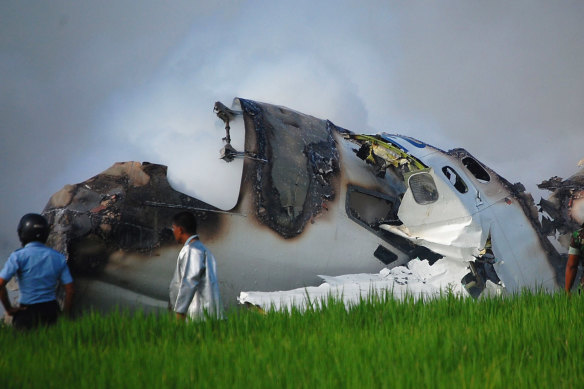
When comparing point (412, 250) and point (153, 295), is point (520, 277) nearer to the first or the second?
point (412, 250)

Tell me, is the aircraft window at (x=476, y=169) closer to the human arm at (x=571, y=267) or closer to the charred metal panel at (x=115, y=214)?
the human arm at (x=571, y=267)

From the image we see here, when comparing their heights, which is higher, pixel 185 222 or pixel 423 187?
pixel 423 187

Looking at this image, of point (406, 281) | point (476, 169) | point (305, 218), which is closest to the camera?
point (305, 218)

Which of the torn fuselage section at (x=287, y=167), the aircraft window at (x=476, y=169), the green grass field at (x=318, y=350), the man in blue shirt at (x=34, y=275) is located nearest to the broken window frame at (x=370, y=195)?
the torn fuselage section at (x=287, y=167)

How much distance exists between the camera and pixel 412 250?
352 inches

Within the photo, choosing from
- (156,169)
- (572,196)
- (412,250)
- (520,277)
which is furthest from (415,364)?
(572,196)

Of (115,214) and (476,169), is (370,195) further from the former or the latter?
(115,214)

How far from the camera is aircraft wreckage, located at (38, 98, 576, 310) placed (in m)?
6.58

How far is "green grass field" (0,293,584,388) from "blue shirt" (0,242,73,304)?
1.15 feet

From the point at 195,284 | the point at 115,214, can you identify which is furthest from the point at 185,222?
the point at 115,214

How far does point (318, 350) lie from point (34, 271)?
9.55 feet

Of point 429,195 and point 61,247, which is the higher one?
point 429,195

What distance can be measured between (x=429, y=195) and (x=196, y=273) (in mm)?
5123

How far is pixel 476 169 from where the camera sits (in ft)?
32.2
